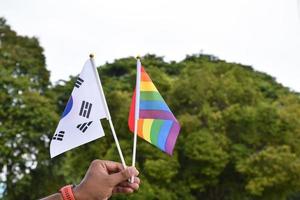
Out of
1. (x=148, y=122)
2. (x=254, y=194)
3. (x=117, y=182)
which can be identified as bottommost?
(x=254, y=194)

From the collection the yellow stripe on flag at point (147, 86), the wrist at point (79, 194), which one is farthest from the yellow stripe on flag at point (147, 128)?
the wrist at point (79, 194)

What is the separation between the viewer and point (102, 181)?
184cm

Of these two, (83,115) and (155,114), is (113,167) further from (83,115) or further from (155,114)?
(155,114)

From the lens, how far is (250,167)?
2322 centimetres

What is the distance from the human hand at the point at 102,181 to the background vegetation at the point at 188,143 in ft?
66.9

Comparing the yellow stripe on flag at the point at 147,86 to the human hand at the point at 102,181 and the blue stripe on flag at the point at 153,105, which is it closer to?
the blue stripe on flag at the point at 153,105

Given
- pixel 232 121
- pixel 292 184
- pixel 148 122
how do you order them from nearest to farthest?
pixel 148 122, pixel 292 184, pixel 232 121

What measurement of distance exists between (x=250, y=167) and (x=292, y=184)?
1.58 meters

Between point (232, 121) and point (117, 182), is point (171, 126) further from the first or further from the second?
point (232, 121)

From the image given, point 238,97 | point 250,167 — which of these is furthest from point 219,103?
point 250,167

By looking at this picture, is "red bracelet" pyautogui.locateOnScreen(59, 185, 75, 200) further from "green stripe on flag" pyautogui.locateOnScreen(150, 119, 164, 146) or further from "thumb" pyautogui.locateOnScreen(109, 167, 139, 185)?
"green stripe on flag" pyautogui.locateOnScreen(150, 119, 164, 146)

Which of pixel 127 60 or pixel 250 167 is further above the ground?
pixel 127 60

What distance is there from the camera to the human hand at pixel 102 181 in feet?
5.99

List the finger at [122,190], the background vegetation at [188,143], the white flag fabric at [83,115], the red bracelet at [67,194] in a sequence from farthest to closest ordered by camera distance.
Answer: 1. the background vegetation at [188,143]
2. the white flag fabric at [83,115]
3. the finger at [122,190]
4. the red bracelet at [67,194]
